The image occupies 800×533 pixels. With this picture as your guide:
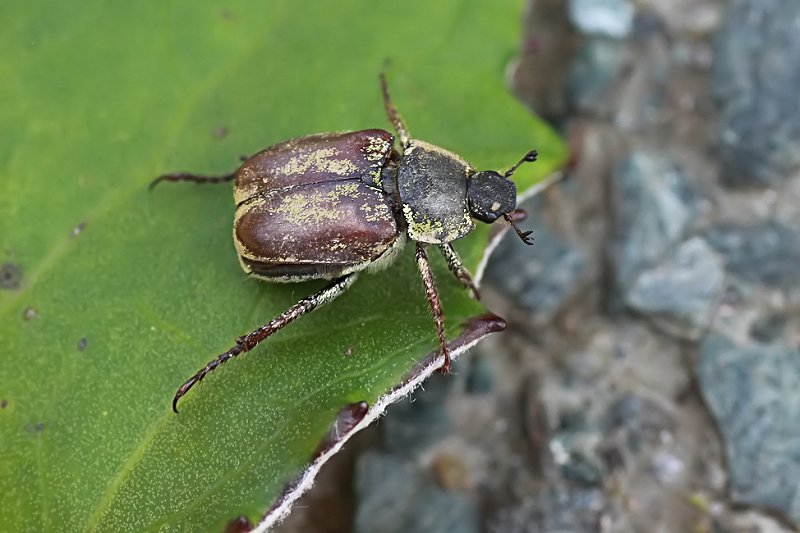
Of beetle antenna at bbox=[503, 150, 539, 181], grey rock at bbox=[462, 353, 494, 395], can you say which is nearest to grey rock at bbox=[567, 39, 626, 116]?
beetle antenna at bbox=[503, 150, 539, 181]

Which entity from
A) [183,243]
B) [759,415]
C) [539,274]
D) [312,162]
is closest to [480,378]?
[539,274]

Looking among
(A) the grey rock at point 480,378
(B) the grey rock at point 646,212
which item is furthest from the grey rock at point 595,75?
(A) the grey rock at point 480,378

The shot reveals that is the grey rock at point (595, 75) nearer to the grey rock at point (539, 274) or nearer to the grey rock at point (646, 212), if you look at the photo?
the grey rock at point (646, 212)

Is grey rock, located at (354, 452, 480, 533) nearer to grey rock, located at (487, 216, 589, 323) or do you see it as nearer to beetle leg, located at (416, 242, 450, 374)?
grey rock, located at (487, 216, 589, 323)

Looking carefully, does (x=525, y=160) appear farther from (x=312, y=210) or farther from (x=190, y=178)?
(x=190, y=178)

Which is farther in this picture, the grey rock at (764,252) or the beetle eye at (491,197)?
the grey rock at (764,252)

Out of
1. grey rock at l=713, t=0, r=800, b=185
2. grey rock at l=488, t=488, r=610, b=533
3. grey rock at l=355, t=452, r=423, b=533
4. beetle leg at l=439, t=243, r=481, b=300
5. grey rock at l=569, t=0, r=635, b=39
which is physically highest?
grey rock at l=569, t=0, r=635, b=39
